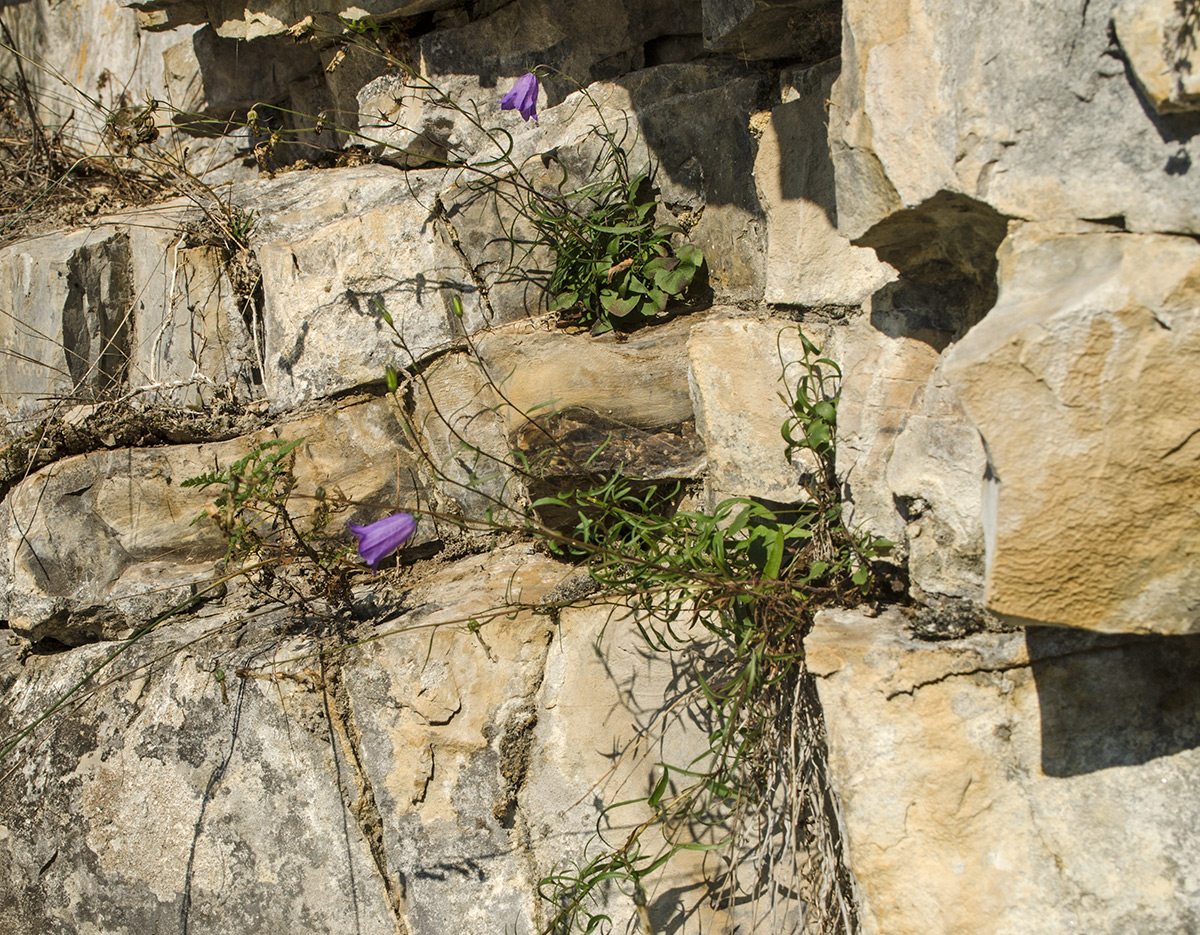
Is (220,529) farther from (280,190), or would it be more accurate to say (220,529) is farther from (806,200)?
(806,200)

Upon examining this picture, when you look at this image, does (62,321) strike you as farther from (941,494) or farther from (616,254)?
(941,494)

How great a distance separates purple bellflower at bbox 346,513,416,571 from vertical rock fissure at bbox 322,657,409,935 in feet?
1.70

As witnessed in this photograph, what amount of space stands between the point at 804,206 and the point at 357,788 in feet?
6.18

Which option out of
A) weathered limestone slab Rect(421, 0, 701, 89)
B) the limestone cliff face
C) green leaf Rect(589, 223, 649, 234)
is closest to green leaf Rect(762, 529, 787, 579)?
the limestone cliff face

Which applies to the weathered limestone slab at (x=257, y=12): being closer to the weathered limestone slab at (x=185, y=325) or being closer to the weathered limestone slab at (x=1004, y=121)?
the weathered limestone slab at (x=185, y=325)

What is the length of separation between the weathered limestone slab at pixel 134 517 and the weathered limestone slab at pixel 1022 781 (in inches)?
59.8

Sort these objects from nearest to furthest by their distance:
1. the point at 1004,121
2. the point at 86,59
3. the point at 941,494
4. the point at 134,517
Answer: the point at 1004,121 → the point at 941,494 → the point at 134,517 → the point at 86,59

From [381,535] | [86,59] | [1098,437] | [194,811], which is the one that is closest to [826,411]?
[1098,437]

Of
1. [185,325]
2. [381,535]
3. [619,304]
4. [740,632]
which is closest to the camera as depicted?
[381,535]

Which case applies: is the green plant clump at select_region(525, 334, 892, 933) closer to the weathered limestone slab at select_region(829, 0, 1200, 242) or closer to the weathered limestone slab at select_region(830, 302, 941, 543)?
the weathered limestone slab at select_region(830, 302, 941, 543)

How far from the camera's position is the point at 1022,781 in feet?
5.50

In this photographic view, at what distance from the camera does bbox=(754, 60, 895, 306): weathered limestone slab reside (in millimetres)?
2273

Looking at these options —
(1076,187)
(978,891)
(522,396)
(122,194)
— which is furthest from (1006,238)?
(122,194)

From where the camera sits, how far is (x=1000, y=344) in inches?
55.1
